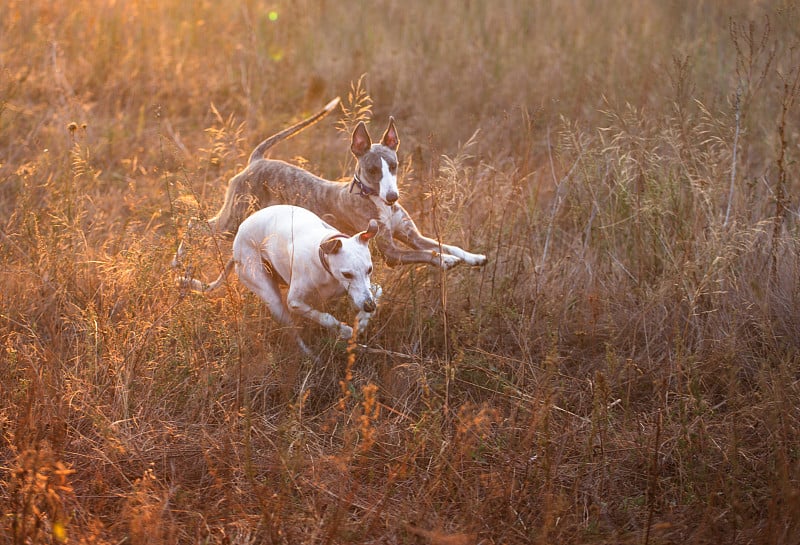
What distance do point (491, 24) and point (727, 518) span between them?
7545 millimetres

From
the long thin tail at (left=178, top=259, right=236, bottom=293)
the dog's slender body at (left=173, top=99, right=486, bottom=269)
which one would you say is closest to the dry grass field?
the long thin tail at (left=178, top=259, right=236, bottom=293)

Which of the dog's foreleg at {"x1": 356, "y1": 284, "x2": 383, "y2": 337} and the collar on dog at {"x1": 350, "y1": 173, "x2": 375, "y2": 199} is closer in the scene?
the dog's foreleg at {"x1": 356, "y1": 284, "x2": 383, "y2": 337}

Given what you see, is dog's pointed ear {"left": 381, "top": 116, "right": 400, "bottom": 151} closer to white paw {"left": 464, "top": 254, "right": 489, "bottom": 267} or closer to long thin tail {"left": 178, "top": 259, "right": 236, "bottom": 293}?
white paw {"left": 464, "top": 254, "right": 489, "bottom": 267}

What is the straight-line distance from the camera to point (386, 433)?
3.80 meters

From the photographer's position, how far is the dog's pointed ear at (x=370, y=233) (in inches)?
172

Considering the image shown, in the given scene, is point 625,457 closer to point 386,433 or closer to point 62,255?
point 386,433

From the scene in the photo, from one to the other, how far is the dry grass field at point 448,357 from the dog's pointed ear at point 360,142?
0.14 m

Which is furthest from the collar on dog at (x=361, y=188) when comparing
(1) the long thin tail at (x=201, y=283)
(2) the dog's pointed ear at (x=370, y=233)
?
(1) the long thin tail at (x=201, y=283)

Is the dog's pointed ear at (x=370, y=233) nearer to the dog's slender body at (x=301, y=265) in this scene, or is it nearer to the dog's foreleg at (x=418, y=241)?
the dog's slender body at (x=301, y=265)

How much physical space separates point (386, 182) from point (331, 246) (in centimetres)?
72

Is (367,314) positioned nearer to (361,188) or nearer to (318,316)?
(318,316)

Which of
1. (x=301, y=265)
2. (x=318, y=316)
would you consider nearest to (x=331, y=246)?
(x=301, y=265)

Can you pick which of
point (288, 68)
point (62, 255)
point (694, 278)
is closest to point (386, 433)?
point (694, 278)

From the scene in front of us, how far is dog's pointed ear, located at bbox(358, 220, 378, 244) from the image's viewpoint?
4371 millimetres
